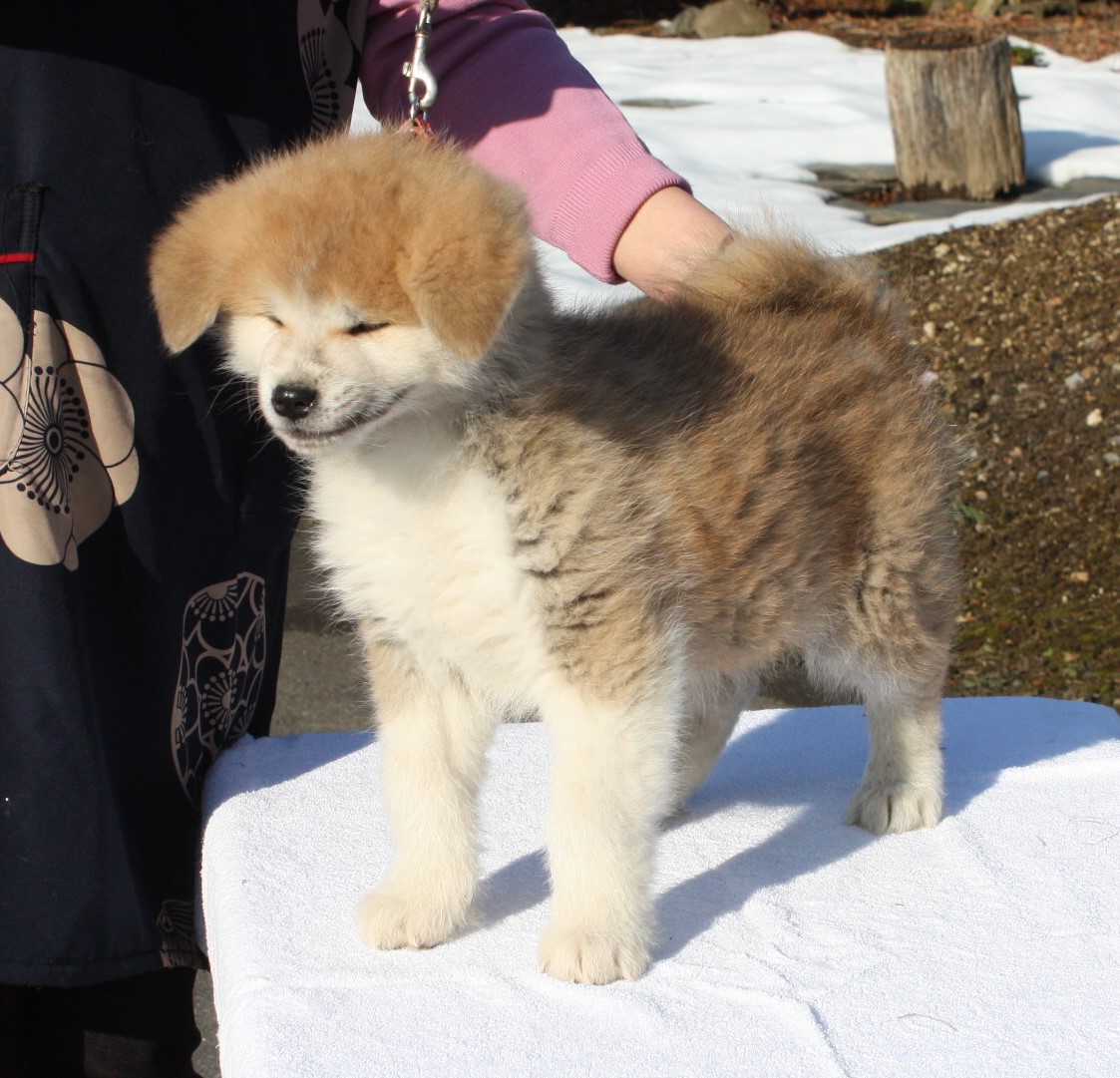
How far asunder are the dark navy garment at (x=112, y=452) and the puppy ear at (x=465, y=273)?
659mm

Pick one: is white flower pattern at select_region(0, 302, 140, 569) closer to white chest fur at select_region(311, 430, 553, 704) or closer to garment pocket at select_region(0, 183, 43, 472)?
garment pocket at select_region(0, 183, 43, 472)

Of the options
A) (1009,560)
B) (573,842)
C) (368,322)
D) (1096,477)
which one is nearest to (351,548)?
(368,322)

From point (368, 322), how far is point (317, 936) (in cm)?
95

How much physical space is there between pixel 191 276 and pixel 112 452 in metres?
0.48

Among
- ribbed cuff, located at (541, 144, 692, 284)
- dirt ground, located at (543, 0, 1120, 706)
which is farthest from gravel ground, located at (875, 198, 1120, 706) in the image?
ribbed cuff, located at (541, 144, 692, 284)

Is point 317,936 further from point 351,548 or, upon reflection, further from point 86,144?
point 86,144

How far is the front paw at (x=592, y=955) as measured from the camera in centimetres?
179

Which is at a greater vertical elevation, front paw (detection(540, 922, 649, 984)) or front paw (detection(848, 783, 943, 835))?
front paw (detection(540, 922, 649, 984))

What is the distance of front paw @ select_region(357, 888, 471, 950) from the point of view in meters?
1.91

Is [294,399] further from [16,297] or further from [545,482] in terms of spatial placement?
[16,297]

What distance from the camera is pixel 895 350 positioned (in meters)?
2.26

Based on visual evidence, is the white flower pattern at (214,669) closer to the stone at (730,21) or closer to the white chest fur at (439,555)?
the white chest fur at (439,555)

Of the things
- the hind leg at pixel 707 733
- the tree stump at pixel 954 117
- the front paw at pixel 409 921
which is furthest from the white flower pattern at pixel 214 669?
the tree stump at pixel 954 117

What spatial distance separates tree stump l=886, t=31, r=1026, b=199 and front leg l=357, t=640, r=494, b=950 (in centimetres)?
649
